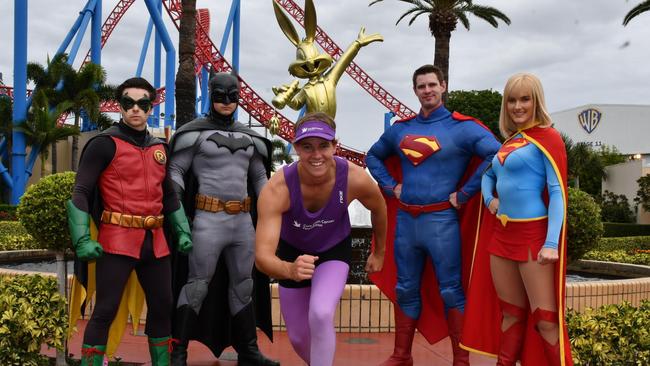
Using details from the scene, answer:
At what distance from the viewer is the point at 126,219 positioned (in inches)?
141

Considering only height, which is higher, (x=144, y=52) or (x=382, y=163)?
(x=144, y=52)

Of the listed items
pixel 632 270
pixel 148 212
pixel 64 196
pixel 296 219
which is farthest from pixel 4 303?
pixel 632 270

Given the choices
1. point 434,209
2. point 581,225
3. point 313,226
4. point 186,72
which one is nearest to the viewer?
point 313,226

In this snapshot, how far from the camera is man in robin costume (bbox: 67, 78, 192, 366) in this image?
11.5 feet

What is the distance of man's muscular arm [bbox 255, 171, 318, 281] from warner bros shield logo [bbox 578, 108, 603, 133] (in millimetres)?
65217

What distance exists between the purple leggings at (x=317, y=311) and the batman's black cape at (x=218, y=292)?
3.50ft

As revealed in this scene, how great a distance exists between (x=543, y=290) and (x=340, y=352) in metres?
2.03

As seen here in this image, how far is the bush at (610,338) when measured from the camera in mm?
3590

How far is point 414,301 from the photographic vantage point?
13.7ft

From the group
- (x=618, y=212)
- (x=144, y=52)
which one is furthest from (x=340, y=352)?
(x=144, y=52)

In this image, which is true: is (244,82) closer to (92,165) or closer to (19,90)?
(19,90)

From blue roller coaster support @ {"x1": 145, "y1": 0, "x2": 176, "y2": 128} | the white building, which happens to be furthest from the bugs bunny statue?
the white building

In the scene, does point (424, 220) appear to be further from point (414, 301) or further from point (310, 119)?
point (310, 119)

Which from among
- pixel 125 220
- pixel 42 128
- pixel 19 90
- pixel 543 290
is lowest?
pixel 543 290
